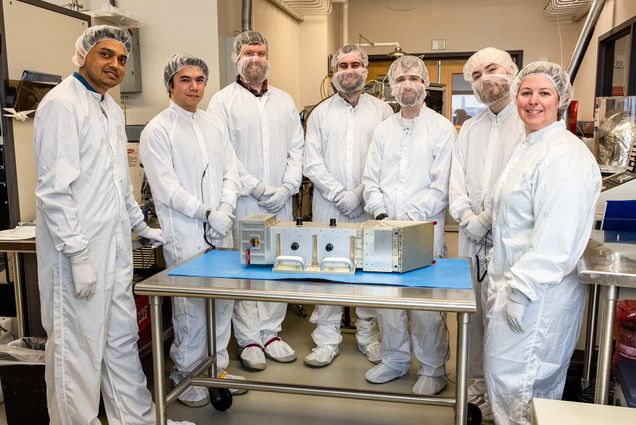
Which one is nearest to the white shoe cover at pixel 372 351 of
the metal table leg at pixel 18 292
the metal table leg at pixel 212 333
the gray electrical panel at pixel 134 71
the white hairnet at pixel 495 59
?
the metal table leg at pixel 212 333

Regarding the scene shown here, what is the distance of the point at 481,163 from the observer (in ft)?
7.79

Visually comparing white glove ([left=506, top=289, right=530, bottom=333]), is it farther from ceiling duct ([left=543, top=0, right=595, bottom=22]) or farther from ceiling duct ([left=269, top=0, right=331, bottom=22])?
ceiling duct ([left=543, top=0, right=595, bottom=22])

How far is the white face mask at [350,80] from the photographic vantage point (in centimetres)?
283

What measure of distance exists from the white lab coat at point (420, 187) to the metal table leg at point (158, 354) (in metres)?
1.14

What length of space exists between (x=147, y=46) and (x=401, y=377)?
272 cm

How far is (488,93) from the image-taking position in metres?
2.34

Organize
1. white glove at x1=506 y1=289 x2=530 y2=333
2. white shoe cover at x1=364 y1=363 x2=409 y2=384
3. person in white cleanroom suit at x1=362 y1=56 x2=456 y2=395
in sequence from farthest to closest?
white shoe cover at x1=364 y1=363 x2=409 y2=384 → person in white cleanroom suit at x1=362 y1=56 x2=456 y2=395 → white glove at x1=506 y1=289 x2=530 y2=333

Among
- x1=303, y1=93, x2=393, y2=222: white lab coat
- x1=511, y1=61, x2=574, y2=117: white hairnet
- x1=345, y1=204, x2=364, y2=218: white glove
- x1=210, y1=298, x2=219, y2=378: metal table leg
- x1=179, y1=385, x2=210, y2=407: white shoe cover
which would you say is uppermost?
x1=511, y1=61, x2=574, y2=117: white hairnet

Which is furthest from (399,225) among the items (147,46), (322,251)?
(147,46)

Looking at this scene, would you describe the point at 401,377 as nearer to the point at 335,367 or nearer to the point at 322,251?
the point at 335,367

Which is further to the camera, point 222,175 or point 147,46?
point 147,46

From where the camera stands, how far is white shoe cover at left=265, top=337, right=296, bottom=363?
2928 mm

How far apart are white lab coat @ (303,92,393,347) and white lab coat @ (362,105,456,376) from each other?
0.90 ft

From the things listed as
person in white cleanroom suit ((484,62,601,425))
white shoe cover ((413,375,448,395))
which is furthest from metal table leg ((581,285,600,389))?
white shoe cover ((413,375,448,395))
